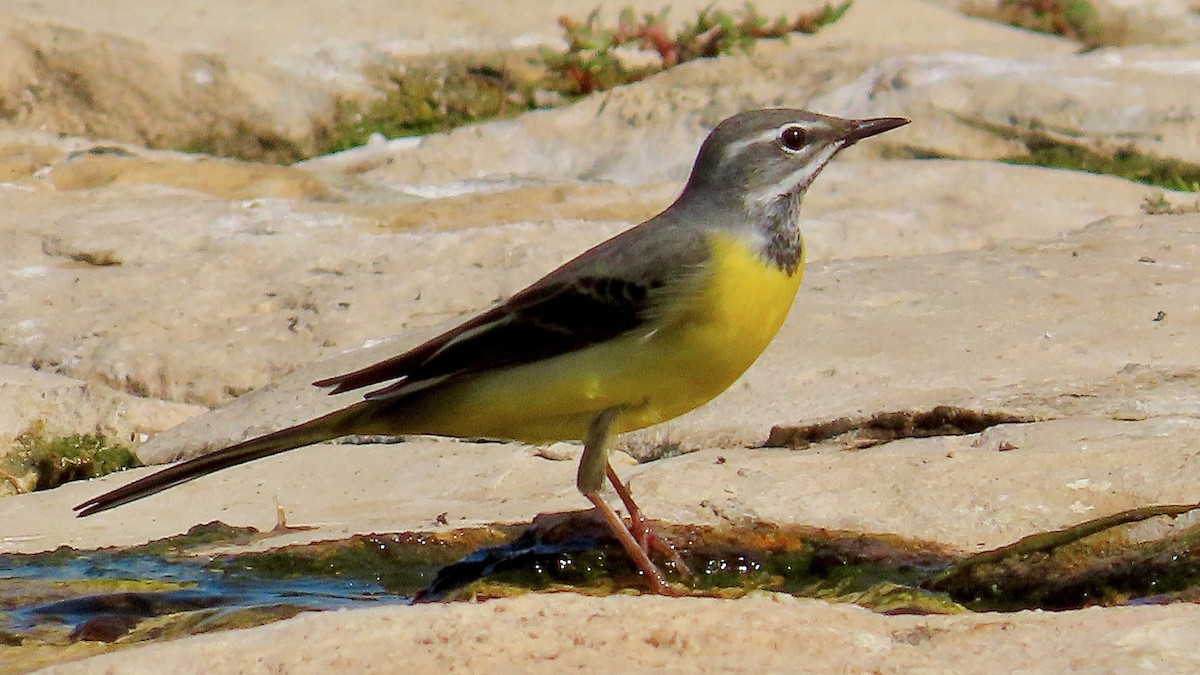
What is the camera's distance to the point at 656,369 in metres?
5.73

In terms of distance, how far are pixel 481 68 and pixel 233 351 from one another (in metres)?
5.10

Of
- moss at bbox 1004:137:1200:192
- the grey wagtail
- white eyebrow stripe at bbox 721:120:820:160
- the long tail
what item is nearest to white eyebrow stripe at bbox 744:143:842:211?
the grey wagtail

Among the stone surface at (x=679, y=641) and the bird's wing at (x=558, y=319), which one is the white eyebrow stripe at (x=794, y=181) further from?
the stone surface at (x=679, y=641)

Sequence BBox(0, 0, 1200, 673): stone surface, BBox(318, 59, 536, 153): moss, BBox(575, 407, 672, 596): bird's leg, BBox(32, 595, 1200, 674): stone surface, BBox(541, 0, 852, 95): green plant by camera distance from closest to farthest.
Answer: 1. BBox(32, 595, 1200, 674): stone surface
2. BBox(0, 0, 1200, 673): stone surface
3. BBox(575, 407, 672, 596): bird's leg
4. BBox(318, 59, 536, 153): moss
5. BBox(541, 0, 852, 95): green plant

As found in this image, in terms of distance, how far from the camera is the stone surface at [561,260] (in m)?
4.00

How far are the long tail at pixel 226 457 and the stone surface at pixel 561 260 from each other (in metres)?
0.33

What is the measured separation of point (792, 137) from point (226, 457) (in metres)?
2.07

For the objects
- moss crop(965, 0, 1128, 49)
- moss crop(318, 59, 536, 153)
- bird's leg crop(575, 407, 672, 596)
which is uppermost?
bird's leg crop(575, 407, 672, 596)

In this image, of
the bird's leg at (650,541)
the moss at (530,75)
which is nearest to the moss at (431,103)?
the moss at (530,75)

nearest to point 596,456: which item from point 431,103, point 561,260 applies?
point 561,260

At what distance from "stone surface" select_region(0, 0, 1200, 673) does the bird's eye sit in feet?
3.38

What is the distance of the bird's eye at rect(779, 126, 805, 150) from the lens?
6266 millimetres

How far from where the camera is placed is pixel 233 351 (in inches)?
335

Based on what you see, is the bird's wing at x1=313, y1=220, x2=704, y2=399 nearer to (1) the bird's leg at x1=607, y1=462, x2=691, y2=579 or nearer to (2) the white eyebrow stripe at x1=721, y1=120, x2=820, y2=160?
(2) the white eyebrow stripe at x1=721, y1=120, x2=820, y2=160
